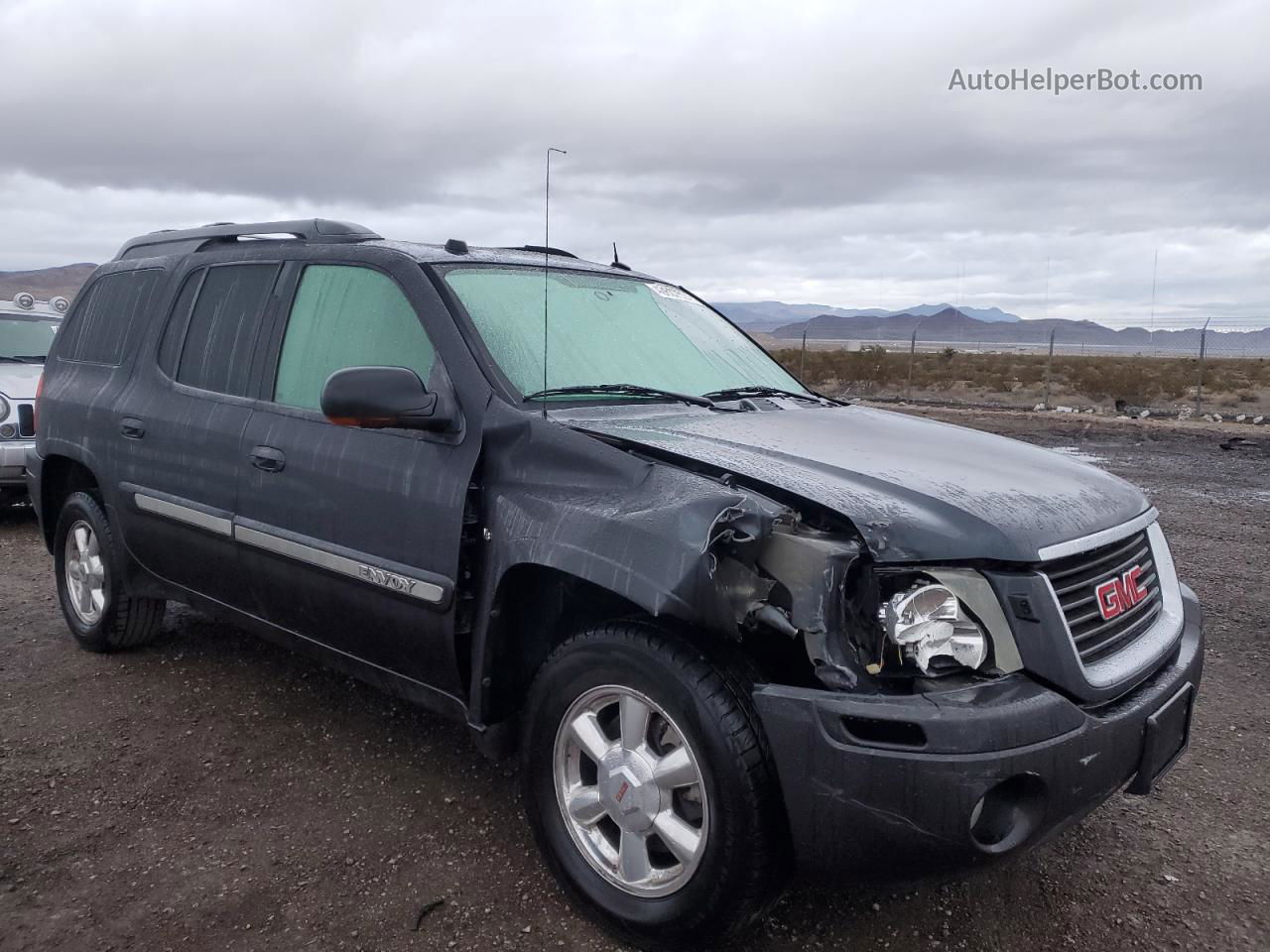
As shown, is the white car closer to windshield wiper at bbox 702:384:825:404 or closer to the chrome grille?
windshield wiper at bbox 702:384:825:404

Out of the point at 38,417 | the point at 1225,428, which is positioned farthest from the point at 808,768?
the point at 1225,428

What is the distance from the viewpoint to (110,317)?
4.51m

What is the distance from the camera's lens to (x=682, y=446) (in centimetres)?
268

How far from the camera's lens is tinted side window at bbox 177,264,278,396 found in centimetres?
370

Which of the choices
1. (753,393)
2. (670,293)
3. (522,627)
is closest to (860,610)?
(522,627)

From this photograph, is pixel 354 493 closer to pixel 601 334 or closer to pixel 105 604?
pixel 601 334

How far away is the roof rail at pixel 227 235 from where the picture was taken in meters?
3.64

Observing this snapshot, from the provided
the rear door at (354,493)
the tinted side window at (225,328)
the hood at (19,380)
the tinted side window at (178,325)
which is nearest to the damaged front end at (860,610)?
the rear door at (354,493)

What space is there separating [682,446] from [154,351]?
2.58 meters

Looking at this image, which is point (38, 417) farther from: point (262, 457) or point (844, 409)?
point (844, 409)

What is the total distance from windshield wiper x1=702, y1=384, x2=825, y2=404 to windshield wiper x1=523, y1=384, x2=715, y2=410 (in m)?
0.10

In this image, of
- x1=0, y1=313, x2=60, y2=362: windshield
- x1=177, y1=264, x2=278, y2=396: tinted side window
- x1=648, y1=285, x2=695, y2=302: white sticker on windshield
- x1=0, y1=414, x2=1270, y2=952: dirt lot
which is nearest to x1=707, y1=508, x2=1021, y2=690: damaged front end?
x1=0, y1=414, x2=1270, y2=952: dirt lot

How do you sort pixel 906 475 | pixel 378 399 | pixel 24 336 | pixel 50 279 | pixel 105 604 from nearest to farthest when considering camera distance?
pixel 906 475
pixel 378 399
pixel 105 604
pixel 24 336
pixel 50 279

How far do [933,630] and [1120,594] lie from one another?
69 cm
